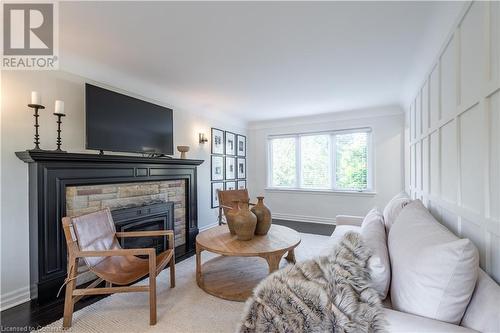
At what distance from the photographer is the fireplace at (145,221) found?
106 inches

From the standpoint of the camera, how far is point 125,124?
Result: 2893 millimetres

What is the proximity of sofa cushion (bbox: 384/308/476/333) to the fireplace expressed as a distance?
254 centimetres

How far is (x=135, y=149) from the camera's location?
3016 mm

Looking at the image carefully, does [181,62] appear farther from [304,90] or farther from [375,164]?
[375,164]

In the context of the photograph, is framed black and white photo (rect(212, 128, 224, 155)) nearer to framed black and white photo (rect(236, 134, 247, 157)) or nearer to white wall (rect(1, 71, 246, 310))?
framed black and white photo (rect(236, 134, 247, 157))

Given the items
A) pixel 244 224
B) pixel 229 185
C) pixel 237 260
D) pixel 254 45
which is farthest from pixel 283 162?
pixel 254 45

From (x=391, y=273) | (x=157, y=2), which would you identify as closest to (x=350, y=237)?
(x=391, y=273)

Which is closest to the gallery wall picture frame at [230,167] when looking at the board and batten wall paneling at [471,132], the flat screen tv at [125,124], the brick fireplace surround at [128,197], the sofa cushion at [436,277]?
the brick fireplace surround at [128,197]

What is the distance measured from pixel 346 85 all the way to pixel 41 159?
11.9 ft

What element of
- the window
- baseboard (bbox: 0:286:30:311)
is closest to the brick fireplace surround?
baseboard (bbox: 0:286:30:311)

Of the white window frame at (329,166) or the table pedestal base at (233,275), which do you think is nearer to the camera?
the table pedestal base at (233,275)

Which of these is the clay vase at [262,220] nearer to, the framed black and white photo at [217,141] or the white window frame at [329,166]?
the framed black and white photo at [217,141]

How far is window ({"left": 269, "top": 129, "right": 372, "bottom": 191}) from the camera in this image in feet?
15.9

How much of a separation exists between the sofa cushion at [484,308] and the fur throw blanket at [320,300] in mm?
317
